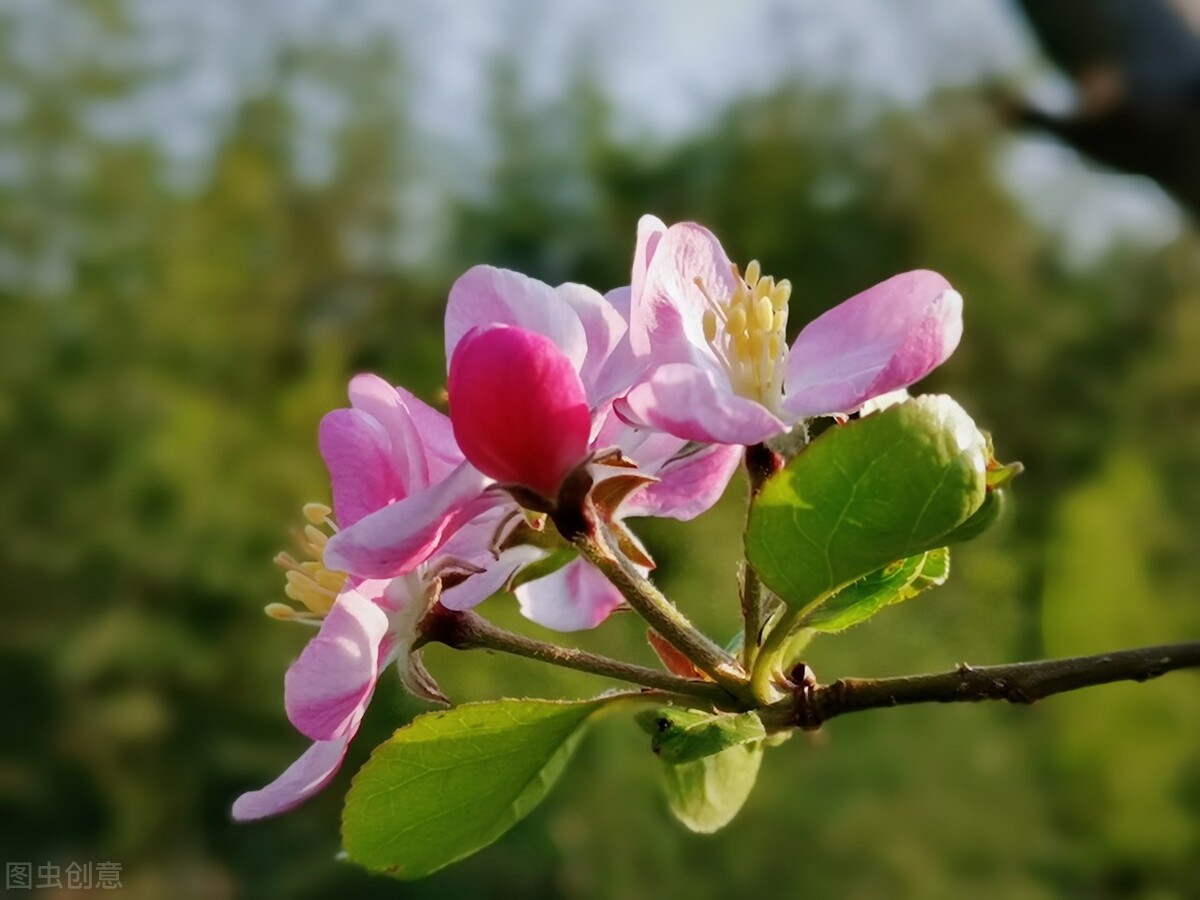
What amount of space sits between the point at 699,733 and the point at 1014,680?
0.08 meters

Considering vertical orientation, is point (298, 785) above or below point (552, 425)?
below

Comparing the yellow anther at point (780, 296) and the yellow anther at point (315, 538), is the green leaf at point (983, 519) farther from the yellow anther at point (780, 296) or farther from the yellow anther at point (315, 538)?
the yellow anther at point (315, 538)

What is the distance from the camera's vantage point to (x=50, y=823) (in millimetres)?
4305

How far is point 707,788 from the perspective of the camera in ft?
1.34

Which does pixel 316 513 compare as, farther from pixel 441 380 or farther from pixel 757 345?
pixel 441 380

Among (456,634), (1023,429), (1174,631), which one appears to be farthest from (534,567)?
(1023,429)

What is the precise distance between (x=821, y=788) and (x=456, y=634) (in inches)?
132

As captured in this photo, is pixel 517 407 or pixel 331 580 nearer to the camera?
pixel 517 407

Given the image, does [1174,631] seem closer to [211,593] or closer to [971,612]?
[971,612]

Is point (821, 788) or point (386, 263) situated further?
point (386, 263)

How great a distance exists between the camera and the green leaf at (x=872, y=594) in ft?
1.12

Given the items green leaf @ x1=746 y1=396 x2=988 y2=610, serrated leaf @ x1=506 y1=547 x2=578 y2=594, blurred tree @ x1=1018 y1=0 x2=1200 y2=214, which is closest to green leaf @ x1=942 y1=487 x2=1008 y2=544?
green leaf @ x1=746 y1=396 x2=988 y2=610

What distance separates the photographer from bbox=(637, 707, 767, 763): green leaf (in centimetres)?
31

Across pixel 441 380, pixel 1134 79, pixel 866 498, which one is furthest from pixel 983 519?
pixel 441 380
